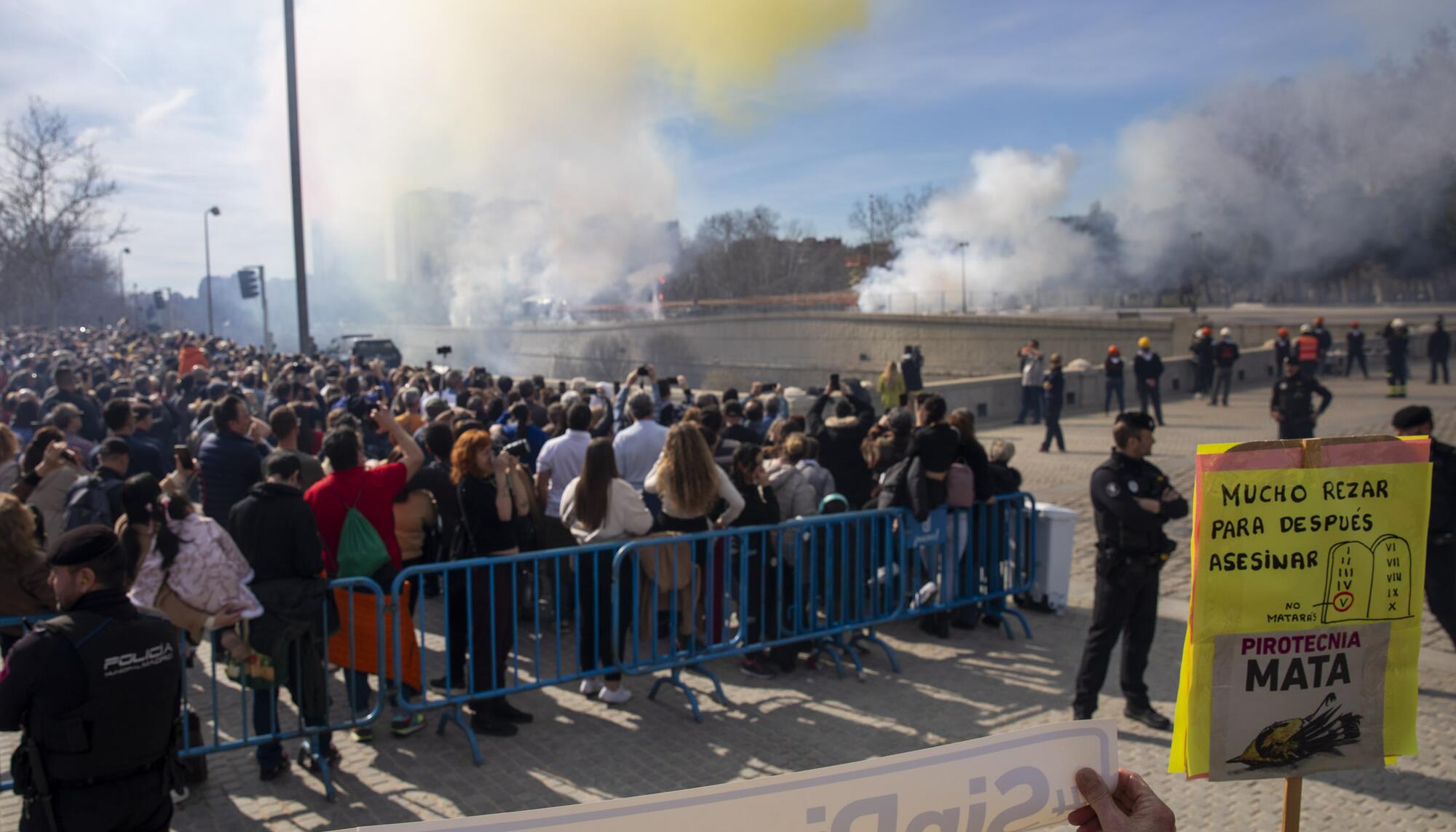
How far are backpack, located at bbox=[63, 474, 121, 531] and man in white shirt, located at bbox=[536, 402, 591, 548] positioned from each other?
8.85 ft

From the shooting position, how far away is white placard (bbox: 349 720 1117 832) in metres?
1.66

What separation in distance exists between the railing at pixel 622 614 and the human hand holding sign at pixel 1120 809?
3.95 m

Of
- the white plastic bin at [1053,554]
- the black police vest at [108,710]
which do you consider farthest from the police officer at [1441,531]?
the black police vest at [108,710]

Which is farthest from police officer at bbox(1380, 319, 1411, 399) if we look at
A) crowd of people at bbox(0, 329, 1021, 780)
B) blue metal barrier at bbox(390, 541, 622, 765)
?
blue metal barrier at bbox(390, 541, 622, 765)

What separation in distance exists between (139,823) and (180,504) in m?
1.87

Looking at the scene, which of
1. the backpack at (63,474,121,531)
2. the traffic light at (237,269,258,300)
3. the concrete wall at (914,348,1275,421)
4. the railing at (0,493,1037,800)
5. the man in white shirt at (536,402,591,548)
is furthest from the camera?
the traffic light at (237,269,258,300)

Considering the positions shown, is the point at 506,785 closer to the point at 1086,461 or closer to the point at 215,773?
the point at 215,773

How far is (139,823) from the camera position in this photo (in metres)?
3.32

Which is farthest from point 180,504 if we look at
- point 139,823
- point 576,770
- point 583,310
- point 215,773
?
point 583,310

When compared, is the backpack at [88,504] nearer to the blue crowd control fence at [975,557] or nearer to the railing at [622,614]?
the railing at [622,614]

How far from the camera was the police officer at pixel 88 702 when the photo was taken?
3.13 metres

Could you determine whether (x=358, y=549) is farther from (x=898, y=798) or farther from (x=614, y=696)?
(x=898, y=798)

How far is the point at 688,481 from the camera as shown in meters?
6.13

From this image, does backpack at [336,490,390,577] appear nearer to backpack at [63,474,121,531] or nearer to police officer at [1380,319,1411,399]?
backpack at [63,474,121,531]
